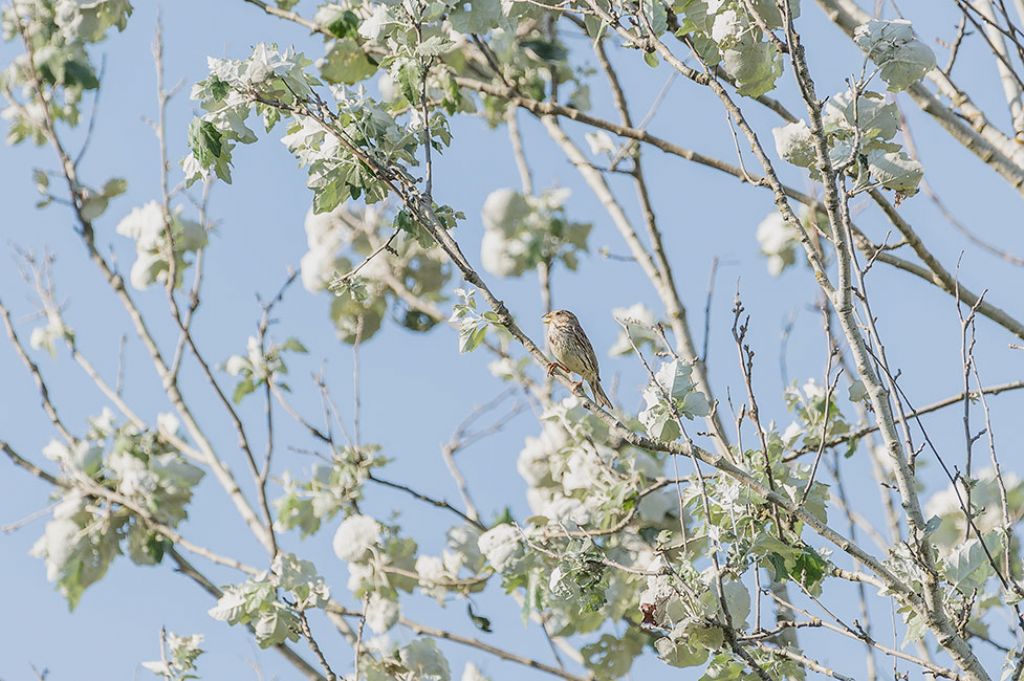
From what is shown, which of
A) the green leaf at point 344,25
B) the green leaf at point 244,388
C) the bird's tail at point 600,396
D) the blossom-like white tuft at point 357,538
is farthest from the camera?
the green leaf at point 244,388

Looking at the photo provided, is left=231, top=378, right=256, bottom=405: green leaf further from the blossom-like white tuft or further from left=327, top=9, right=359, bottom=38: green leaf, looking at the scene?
left=327, top=9, right=359, bottom=38: green leaf

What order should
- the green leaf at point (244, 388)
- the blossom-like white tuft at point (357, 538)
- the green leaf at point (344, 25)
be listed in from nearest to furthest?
the green leaf at point (344, 25), the blossom-like white tuft at point (357, 538), the green leaf at point (244, 388)

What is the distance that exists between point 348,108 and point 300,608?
4.93 feet

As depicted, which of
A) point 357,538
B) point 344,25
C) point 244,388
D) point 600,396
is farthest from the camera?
point 244,388

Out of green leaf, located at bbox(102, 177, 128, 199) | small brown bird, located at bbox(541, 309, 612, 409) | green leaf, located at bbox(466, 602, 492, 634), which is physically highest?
green leaf, located at bbox(102, 177, 128, 199)

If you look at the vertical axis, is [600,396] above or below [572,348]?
below

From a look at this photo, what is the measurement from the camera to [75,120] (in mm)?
5445

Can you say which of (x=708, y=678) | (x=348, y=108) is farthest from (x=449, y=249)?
(x=708, y=678)

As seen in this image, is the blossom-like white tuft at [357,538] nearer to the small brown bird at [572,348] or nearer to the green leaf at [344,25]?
the small brown bird at [572,348]

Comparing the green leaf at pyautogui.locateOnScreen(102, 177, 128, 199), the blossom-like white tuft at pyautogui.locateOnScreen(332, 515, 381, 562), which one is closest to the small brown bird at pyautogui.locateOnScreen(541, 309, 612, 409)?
the blossom-like white tuft at pyautogui.locateOnScreen(332, 515, 381, 562)

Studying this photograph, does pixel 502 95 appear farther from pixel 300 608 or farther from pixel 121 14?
pixel 300 608

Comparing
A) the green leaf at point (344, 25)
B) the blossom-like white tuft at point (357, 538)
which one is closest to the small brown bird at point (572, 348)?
the blossom-like white tuft at point (357, 538)

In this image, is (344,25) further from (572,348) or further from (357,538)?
(357,538)

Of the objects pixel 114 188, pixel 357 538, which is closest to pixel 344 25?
pixel 357 538
